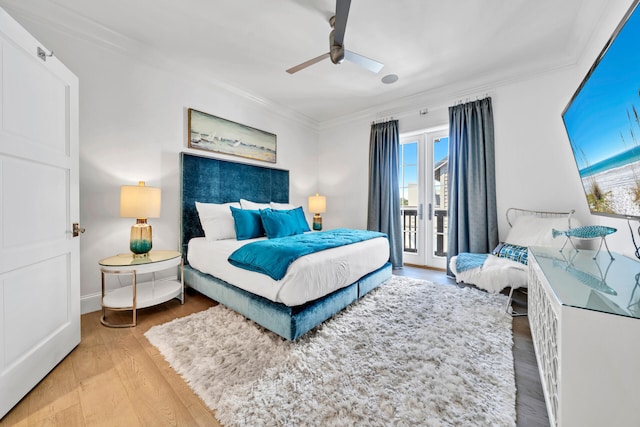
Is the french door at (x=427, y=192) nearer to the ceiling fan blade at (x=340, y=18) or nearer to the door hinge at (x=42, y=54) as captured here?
the ceiling fan blade at (x=340, y=18)

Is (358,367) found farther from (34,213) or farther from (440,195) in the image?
(440,195)

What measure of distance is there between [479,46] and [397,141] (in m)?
1.57

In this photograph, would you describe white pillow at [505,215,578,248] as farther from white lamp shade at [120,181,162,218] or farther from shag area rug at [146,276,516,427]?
white lamp shade at [120,181,162,218]

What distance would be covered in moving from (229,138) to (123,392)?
2972 mm

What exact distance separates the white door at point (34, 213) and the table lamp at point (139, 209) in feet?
1.67

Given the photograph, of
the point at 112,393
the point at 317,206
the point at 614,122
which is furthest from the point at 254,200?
the point at 614,122

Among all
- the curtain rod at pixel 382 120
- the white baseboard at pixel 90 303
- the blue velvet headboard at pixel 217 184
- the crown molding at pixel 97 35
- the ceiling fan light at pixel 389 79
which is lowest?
the white baseboard at pixel 90 303

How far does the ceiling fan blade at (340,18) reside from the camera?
1.68m

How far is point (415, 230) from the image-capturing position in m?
4.13

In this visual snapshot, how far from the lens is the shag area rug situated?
116 cm

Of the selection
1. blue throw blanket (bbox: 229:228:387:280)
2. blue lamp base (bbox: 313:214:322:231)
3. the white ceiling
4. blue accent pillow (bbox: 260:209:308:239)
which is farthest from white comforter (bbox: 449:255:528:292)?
blue lamp base (bbox: 313:214:322:231)

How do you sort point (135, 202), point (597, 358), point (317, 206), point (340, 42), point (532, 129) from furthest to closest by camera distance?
point (317, 206)
point (532, 129)
point (135, 202)
point (340, 42)
point (597, 358)

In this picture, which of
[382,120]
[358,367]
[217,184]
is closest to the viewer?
[358,367]

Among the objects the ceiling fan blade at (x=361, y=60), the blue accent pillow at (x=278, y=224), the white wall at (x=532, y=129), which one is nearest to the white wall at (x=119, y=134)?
the blue accent pillow at (x=278, y=224)
